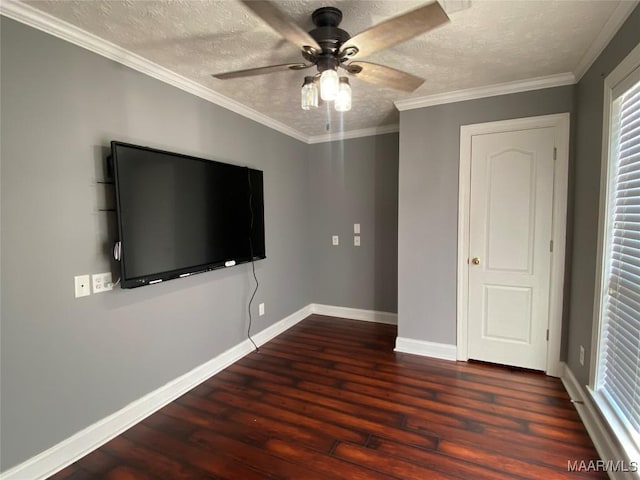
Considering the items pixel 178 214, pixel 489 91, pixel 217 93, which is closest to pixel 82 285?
pixel 178 214

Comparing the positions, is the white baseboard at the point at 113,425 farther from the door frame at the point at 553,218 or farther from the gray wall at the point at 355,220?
the door frame at the point at 553,218

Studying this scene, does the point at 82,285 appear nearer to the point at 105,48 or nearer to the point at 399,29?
the point at 105,48

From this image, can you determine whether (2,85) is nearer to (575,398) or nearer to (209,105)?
(209,105)

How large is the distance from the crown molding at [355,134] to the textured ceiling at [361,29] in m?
1.10

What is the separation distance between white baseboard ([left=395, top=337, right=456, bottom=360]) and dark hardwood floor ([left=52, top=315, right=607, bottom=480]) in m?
0.10

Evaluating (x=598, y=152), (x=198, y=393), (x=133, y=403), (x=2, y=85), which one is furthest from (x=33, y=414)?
(x=598, y=152)

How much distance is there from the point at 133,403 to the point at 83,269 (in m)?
1.00

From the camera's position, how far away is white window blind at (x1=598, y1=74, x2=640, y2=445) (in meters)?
1.60

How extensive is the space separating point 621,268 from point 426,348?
68.0 inches

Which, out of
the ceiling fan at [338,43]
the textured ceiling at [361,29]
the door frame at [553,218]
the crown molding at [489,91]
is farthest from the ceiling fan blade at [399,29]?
the door frame at [553,218]

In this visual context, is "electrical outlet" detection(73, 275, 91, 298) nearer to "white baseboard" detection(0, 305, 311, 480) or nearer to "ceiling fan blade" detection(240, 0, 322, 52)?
"white baseboard" detection(0, 305, 311, 480)

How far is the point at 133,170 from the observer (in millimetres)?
1979

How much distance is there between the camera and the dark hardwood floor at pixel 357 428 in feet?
5.70

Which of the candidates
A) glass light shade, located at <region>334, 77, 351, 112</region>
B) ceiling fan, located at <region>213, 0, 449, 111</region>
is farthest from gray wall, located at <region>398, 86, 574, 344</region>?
glass light shade, located at <region>334, 77, 351, 112</region>
